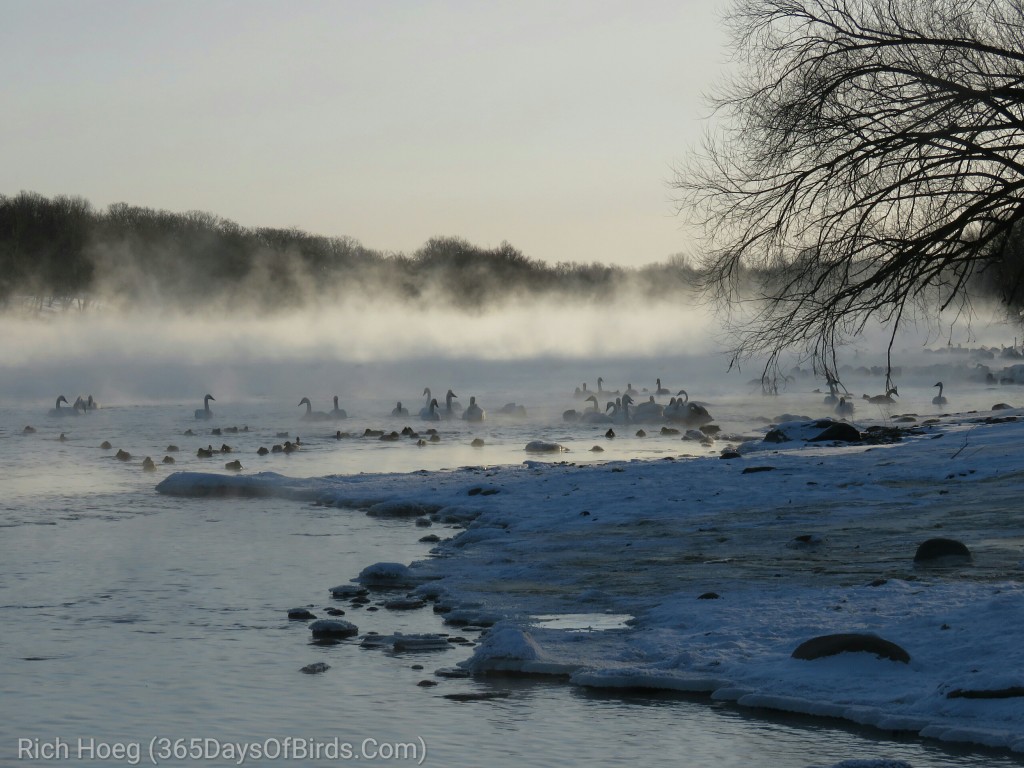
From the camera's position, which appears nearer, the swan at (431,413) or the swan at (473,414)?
the swan at (473,414)

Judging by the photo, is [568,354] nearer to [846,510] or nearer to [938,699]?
[846,510]

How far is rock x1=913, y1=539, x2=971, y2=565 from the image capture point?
35.6 feet

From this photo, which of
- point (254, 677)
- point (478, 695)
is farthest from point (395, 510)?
point (478, 695)

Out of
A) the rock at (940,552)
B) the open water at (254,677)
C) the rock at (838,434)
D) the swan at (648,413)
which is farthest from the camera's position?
the swan at (648,413)

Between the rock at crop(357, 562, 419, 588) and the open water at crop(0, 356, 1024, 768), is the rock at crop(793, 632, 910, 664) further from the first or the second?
the rock at crop(357, 562, 419, 588)

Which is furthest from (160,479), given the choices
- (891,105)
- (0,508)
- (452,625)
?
(891,105)

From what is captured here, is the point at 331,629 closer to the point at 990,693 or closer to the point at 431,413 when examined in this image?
the point at 990,693

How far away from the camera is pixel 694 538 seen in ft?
43.3

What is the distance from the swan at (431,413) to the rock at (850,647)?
2798 centimetres

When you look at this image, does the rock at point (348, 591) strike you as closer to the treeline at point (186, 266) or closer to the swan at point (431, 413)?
the swan at point (431, 413)

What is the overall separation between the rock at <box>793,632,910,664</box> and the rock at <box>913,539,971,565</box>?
10.2 feet

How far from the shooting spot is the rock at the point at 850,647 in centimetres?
791

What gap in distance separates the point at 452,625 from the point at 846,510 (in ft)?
20.6

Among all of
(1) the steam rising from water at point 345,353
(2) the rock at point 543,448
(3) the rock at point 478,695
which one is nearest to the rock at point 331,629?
(3) the rock at point 478,695
